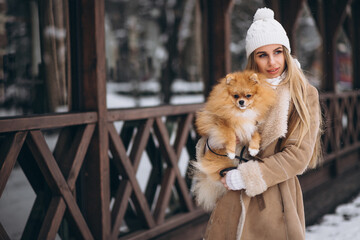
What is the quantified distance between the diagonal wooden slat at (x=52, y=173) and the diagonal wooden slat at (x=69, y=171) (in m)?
0.05

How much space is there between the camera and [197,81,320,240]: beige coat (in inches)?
74.9

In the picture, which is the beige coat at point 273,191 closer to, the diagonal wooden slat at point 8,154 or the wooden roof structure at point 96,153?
the wooden roof structure at point 96,153

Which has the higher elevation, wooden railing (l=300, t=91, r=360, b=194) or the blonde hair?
the blonde hair

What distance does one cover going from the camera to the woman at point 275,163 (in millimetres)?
1912

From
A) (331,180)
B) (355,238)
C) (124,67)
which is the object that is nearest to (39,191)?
(355,238)

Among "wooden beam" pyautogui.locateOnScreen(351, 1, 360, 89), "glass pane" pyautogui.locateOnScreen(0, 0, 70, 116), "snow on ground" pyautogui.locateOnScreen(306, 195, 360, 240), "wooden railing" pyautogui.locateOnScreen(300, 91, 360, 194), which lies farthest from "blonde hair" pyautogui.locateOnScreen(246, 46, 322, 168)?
"wooden beam" pyautogui.locateOnScreen(351, 1, 360, 89)

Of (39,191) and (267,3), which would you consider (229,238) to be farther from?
(267,3)

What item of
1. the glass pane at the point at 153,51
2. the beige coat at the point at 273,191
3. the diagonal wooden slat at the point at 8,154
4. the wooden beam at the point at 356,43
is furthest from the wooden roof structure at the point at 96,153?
the wooden beam at the point at 356,43

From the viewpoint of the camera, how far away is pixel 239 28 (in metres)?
9.09

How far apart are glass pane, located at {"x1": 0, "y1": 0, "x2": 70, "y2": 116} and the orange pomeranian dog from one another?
1526 mm

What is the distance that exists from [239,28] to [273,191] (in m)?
7.54

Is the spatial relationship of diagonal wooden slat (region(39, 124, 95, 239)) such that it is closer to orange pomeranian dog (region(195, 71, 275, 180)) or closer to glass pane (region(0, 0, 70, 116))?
glass pane (region(0, 0, 70, 116))

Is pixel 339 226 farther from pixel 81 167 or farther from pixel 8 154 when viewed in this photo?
pixel 8 154

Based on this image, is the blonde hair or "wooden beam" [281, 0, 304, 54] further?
"wooden beam" [281, 0, 304, 54]
